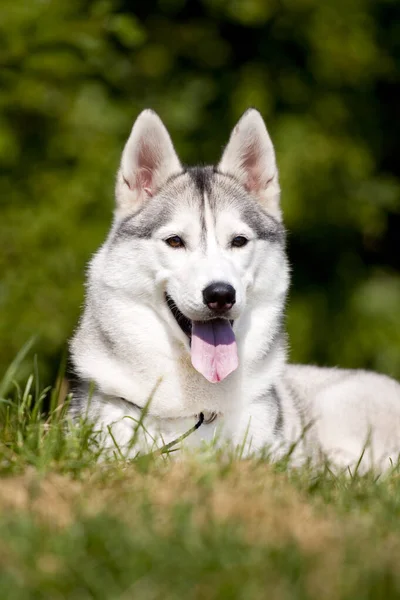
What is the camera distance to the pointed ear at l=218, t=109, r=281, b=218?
4.80m

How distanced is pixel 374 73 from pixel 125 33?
402cm

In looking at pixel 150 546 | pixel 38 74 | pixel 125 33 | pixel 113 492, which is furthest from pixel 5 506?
pixel 38 74

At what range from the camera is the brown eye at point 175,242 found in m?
4.41

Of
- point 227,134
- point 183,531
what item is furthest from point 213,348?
point 227,134

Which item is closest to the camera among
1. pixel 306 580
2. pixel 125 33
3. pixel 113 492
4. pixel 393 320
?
pixel 306 580

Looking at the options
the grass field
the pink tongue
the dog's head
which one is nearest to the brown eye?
the dog's head

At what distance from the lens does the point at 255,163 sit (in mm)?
4895

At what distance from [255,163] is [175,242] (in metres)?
0.76

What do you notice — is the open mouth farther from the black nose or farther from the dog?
the black nose

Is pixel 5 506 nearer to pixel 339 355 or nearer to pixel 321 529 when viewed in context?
pixel 321 529

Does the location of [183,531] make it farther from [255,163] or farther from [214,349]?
[255,163]

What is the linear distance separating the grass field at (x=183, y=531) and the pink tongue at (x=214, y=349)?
927mm

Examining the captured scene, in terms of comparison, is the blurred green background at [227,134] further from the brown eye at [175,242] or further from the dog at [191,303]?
the brown eye at [175,242]

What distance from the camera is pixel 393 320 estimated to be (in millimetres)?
9820
